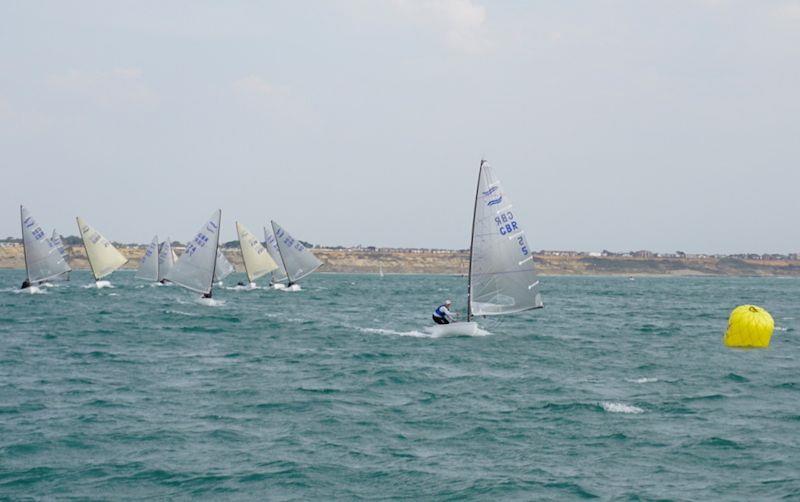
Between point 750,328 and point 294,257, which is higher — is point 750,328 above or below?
below

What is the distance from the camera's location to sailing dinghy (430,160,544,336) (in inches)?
1608

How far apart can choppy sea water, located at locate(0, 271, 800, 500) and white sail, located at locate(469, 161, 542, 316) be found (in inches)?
86.2

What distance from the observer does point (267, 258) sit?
101 m

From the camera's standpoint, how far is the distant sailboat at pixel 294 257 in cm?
9119

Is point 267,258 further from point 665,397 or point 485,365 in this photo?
point 665,397

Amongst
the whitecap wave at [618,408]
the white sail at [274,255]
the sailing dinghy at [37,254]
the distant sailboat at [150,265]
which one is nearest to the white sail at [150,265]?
the distant sailboat at [150,265]

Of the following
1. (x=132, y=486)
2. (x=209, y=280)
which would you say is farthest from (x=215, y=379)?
(x=209, y=280)

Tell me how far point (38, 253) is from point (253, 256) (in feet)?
90.0

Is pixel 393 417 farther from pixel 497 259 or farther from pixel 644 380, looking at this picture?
pixel 497 259

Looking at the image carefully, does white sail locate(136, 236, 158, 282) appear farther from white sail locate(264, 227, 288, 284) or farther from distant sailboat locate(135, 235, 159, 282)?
white sail locate(264, 227, 288, 284)

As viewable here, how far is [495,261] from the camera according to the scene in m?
41.4

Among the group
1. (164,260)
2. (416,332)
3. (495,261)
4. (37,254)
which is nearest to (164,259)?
(164,260)

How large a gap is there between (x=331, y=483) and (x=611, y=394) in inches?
497

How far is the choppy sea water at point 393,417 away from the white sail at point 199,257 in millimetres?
Answer: 20923
